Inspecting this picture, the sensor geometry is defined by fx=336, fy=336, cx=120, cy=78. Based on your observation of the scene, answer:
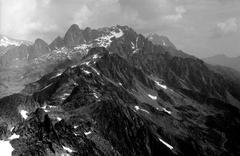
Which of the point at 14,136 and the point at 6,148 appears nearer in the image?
the point at 6,148

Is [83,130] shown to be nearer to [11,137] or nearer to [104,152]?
[104,152]

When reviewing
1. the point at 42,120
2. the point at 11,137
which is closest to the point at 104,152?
the point at 42,120

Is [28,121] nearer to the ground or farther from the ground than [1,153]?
farther from the ground

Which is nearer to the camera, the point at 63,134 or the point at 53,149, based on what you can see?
the point at 53,149

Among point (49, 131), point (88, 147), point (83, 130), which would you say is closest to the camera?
point (49, 131)

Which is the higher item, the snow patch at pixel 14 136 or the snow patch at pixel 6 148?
the snow patch at pixel 14 136

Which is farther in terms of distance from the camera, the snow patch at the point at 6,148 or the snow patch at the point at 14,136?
the snow patch at the point at 14,136

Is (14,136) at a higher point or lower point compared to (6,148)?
higher

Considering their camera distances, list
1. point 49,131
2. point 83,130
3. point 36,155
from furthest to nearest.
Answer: point 83,130
point 49,131
point 36,155

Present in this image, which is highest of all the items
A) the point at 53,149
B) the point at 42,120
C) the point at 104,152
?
the point at 42,120

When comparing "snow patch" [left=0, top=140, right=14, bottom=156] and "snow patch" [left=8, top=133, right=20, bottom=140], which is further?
"snow patch" [left=8, top=133, right=20, bottom=140]

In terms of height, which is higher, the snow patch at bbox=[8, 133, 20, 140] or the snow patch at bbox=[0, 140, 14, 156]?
the snow patch at bbox=[8, 133, 20, 140]
